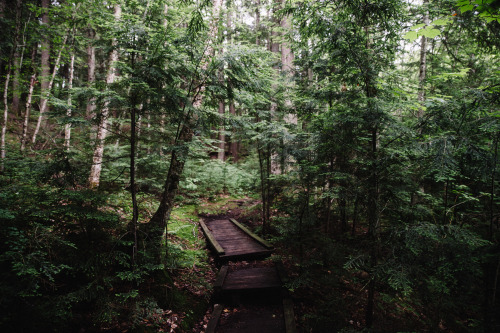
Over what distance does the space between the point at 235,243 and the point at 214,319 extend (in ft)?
10.6

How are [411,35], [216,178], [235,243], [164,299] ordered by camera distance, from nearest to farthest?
[411,35] < [164,299] < [235,243] < [216,178]

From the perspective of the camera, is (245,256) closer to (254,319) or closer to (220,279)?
(220,279)

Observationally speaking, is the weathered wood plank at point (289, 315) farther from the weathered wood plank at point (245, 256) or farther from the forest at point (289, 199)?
the weathered wood plank at point (245, 256)

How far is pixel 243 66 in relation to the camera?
489cm

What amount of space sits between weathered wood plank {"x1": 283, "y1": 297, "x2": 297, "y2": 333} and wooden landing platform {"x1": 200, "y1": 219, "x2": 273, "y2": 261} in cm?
199

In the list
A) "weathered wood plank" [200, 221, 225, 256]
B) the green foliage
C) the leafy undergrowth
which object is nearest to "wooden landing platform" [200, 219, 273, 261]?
"weathered wood plank" [200, 221, 225, 256]

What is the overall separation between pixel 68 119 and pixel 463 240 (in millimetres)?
6140

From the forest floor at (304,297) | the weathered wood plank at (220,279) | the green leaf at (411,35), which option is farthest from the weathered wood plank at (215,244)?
the green leaf at (411,35)

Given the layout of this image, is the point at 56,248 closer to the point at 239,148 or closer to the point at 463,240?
the point at 463,240

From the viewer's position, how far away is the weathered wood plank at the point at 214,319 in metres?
4.27

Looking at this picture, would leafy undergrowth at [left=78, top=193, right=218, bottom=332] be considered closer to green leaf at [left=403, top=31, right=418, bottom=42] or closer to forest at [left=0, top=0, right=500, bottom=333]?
forest at [left=0, top=0, right=500, bottom=333]

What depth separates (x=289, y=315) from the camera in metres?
4.63

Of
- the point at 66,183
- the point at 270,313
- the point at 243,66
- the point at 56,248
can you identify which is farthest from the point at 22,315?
the point at 243,66

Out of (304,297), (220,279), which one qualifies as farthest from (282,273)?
(220,279)
